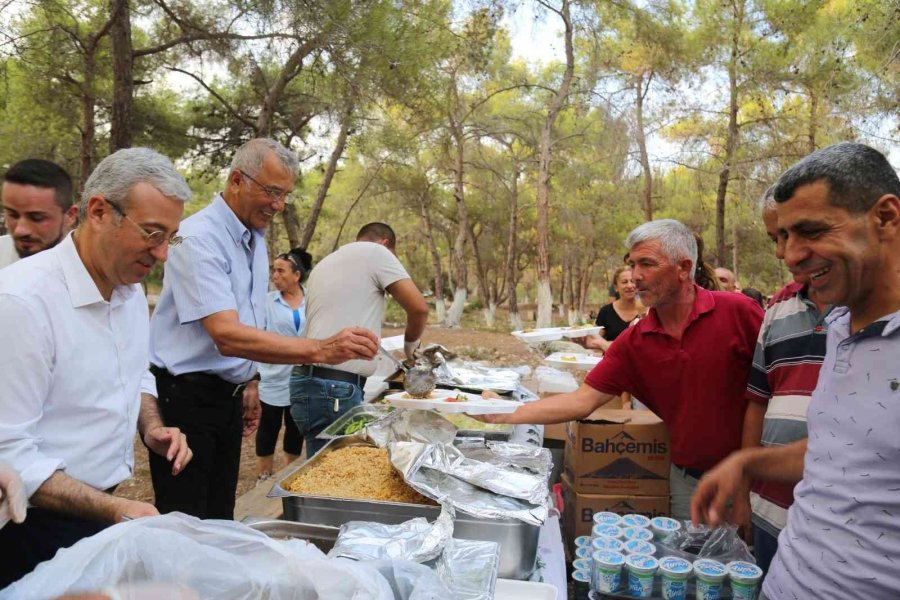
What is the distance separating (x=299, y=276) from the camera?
461 cm

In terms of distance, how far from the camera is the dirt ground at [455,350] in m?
4.57

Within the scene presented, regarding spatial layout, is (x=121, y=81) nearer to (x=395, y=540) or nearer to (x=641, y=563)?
(x=395, y=540)

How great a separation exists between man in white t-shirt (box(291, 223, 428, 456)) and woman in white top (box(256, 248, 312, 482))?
51.0 inches

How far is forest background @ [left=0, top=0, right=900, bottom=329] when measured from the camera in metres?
6.37

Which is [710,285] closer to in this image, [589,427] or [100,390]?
[589,427]

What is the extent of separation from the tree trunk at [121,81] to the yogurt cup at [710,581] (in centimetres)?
564

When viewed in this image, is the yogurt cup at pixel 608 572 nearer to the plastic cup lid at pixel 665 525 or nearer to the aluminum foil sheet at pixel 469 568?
the plastic cup lid at pixel 665 525

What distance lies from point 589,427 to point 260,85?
7917 mm

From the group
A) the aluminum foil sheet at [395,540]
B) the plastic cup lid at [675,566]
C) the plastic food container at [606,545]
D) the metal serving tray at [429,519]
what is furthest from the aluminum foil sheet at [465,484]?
the plastic cup lid at [675,566]

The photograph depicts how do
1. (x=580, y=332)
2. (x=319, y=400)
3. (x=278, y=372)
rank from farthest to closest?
1. (x=580, y=332)
2. (x=278, y=372)
3. (x=319, y=400)

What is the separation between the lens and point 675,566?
1.55m

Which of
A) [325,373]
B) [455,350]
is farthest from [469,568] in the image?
[455,350]

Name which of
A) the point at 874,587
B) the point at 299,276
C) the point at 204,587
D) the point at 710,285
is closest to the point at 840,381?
the point at 874,587

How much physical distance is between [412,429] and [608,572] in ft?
2.64
